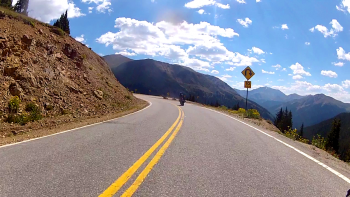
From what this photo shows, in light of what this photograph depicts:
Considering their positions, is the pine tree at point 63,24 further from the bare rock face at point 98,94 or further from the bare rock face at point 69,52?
the bare rock face at point 98,94

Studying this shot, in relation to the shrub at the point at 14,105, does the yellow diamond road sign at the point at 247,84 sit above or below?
above

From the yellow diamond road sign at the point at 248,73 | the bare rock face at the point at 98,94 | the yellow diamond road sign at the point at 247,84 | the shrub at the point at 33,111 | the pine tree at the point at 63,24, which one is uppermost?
the pine tree at the point at 63,24

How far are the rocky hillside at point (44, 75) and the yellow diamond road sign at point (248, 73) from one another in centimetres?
1106

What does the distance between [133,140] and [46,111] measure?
23.3 feet

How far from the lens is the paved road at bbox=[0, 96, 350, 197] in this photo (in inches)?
158

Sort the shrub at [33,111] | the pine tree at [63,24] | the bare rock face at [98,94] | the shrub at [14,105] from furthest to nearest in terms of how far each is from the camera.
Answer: the pine tree at [63,24], the bare rock face at [98,94], the shrub at [33,111], the shrub at [14,105]

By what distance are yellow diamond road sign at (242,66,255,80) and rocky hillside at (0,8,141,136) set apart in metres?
11.1

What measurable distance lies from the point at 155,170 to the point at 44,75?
41.4 ft

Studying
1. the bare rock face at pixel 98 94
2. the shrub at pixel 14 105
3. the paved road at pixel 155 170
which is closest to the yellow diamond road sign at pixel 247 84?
the bare rock face at pixel 98 94

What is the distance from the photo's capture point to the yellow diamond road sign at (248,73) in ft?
74.1

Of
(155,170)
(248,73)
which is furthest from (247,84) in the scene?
(155,170)

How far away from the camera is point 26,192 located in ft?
12.1

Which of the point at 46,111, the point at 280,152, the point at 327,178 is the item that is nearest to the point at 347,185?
the point at 327,178

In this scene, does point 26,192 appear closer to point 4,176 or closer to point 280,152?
point 4,176
